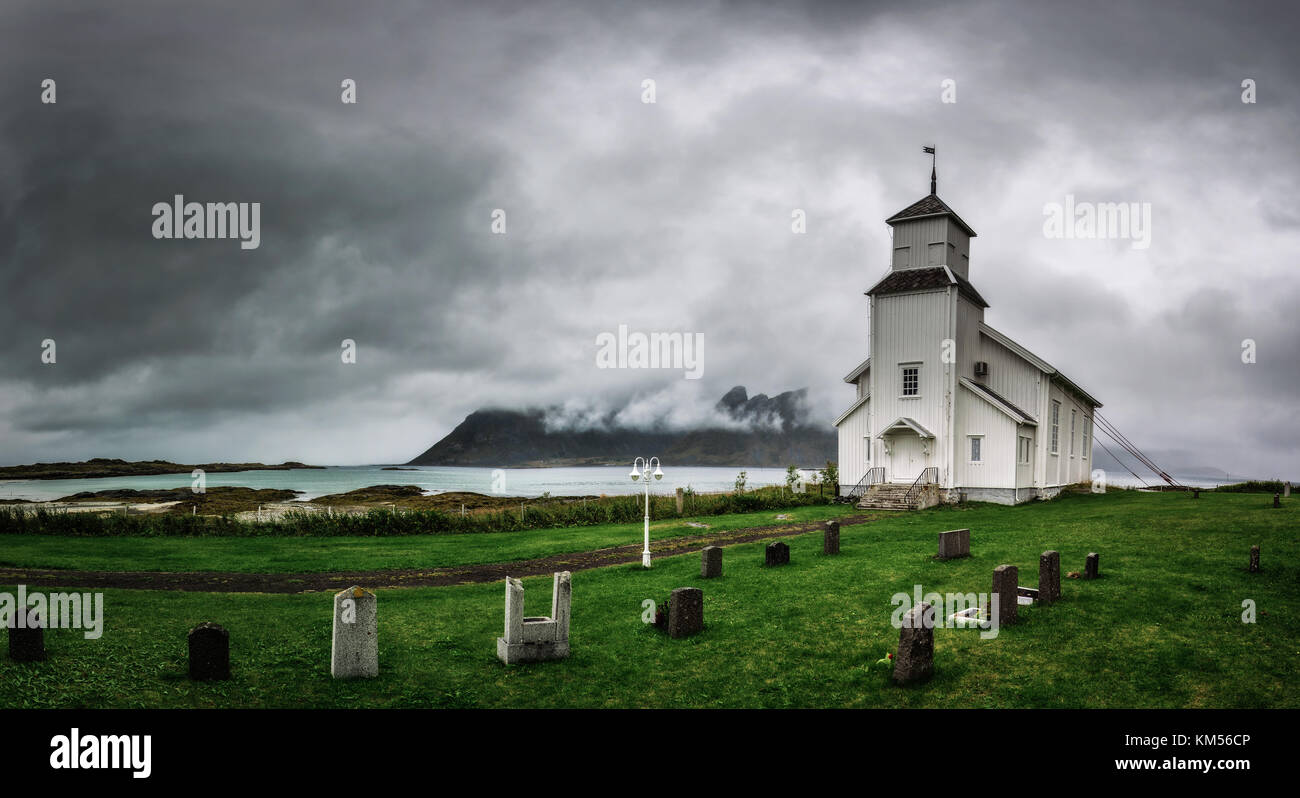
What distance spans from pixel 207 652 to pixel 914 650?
9.56 metres

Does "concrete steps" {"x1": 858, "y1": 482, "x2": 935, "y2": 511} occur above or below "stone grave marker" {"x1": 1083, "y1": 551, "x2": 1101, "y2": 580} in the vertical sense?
below

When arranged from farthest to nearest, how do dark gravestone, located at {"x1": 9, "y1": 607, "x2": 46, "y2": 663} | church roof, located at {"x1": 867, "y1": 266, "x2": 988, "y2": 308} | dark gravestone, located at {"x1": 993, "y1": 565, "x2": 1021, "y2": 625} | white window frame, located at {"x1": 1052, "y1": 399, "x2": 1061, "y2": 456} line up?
white window frame, located at {"x1": 1052, "y1": 399, "x2": 1061, "y2": 456} → church roof, located at {"x1": 867, "y1": 266, "x2": 988, "y2": 308} → dark gravestone, located at {"x1": 993, "y1": 565, "x2": 1021, "y2": 625} → dark gravestone, located at {"x1": 9, "y1": 607, "x2": 46, "y2": 663}

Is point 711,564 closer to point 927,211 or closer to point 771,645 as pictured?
point 771,645

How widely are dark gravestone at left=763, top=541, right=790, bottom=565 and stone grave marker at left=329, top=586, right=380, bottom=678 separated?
38.7 feet

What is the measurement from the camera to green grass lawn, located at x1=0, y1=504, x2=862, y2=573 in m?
22.8

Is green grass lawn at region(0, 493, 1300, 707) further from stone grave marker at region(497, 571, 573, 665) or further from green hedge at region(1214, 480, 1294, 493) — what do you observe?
green hedge at region(1214, 480, 1294, 493)

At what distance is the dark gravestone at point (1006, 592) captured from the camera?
12242 mm

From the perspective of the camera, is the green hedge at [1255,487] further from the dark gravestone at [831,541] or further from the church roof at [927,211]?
the dark gravestone at [831,541]

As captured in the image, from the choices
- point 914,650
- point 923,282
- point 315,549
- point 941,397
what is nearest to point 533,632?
point 914,650

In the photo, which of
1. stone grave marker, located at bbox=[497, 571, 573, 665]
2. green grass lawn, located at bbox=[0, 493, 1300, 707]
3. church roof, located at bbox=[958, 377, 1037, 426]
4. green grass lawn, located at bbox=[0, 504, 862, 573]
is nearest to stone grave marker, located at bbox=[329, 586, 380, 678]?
green grass lawn, located at bbox=[0, 493, 1300, 707]

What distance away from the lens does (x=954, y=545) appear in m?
19.3

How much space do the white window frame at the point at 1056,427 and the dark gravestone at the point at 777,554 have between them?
28.8 metres

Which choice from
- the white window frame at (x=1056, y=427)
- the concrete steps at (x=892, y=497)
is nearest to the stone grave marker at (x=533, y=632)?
the concrete steps at (x=892, y=497)
